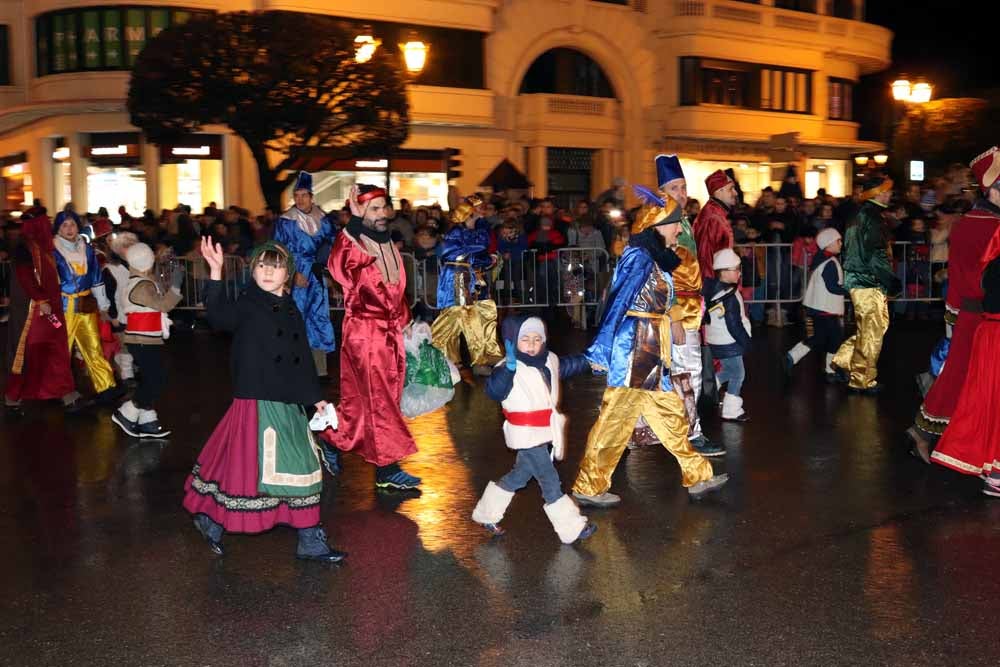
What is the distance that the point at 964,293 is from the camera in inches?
321

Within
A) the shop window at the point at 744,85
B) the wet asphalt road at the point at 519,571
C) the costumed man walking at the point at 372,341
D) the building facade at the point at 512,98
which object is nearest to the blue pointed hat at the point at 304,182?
the wet asphalt road at the point at 519,571

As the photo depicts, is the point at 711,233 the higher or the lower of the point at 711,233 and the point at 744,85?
the lower

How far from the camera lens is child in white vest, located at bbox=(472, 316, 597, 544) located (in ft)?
20.9

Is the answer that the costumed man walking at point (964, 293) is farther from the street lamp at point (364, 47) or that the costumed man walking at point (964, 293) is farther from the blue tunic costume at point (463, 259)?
the street lamp at point (364, 47)

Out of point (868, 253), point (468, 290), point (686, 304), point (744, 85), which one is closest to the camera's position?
point (686, 304)

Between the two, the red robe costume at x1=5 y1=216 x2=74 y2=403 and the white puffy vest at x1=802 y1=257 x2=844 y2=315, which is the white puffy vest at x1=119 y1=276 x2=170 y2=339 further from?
the white puffy vest at x1=802 y1=257 x2=844 y2=315

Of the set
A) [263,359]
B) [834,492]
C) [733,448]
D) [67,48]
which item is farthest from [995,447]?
[67,48]

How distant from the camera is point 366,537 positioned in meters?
6.70

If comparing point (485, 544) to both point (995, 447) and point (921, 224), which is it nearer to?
point (995, 447)

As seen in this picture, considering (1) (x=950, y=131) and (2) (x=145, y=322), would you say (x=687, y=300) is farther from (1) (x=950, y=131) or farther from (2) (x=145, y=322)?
(1) (x=950, y=131)

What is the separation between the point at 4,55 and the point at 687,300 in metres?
27.3

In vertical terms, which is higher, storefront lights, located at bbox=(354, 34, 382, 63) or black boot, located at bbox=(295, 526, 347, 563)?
storefront lights, located at bbox=(354, 34, 382, 63)

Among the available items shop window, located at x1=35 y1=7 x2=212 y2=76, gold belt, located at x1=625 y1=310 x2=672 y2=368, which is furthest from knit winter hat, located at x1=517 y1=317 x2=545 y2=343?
shop window, located at x1=35 y1=7 x2=212 y2=76

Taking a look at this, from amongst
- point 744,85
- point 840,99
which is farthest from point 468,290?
point 840,99
